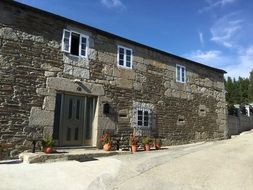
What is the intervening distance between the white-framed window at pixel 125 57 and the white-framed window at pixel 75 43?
157cm

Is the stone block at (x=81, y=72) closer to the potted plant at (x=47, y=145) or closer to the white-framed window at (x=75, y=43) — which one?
the white-framed window at (x=75, y=43)

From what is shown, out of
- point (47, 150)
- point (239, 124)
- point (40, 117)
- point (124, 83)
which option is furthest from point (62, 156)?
point (239, 124)

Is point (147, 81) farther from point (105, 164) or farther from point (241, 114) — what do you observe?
point (241, 114)

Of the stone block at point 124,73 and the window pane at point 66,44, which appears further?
the stone block at point 124,73

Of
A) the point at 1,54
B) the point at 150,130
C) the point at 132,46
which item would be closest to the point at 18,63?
the point at 1,54

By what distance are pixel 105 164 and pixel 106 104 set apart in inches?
122

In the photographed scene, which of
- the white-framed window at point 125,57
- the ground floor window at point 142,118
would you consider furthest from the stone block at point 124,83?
the ground floor window at point 142,118

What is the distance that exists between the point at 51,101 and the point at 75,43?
98.7 inches

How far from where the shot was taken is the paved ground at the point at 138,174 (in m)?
5.97

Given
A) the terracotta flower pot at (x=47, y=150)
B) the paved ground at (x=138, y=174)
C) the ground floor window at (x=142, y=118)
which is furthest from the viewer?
the ground floor window at (x=142, y=118)

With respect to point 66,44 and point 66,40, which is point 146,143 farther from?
point 66,40

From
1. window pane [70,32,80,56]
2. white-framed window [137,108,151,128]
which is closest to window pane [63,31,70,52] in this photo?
window pane [70,32,80,56]

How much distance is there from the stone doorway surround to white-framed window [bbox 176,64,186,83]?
4.97 meters

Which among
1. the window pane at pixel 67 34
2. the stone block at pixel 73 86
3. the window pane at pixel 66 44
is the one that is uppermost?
the window pane at pixel 67 34
